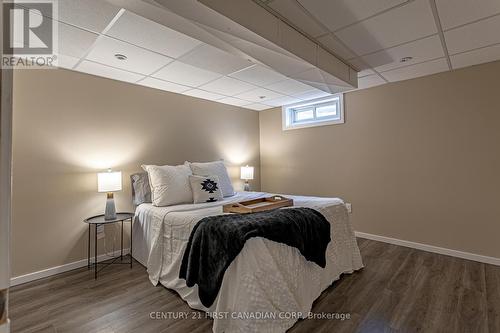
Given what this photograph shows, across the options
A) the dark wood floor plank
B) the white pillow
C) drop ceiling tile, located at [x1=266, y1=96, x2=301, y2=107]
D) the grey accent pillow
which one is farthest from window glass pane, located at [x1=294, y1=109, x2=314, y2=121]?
the dark wood floor plank

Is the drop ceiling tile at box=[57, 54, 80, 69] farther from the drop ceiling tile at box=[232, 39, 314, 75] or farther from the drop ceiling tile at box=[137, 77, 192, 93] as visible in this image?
the drop ceiling tile at box=[232, 39, 314, 75]

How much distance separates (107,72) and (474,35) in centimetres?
380

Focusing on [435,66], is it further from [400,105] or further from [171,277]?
[171,277]

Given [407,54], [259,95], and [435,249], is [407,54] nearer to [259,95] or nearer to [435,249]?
[259,95]

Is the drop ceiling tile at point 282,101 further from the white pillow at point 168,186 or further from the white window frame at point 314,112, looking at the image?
the white pillow at point 168,186

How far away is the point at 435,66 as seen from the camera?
111 inches

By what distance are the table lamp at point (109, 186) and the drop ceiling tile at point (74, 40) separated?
1.25m

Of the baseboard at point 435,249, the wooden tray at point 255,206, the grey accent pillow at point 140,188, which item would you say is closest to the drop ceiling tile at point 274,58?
the wooden tray at point 255,206

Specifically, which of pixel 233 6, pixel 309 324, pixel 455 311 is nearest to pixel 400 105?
pixel 455 311

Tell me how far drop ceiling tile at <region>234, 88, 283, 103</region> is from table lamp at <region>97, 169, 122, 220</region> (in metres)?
2.19

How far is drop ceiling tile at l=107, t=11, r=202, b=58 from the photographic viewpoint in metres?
1.83

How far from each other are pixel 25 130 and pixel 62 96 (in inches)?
20.0

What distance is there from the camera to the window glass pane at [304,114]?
4324mm

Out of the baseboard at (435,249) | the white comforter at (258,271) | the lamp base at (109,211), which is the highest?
the lamp base at (109,211)
